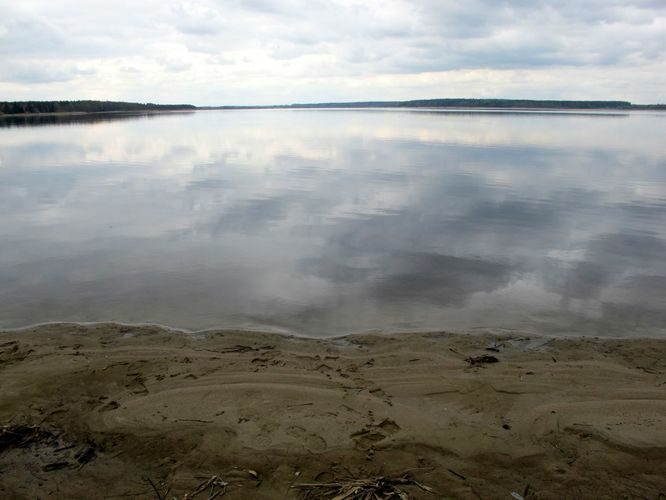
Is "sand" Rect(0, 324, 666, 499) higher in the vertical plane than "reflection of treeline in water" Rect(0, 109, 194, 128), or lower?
lower

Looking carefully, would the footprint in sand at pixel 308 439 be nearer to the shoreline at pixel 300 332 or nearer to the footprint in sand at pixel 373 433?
the footprint in sand at pixel 373 433

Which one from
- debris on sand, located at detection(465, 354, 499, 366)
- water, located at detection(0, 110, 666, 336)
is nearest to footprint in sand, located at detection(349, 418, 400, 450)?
debris on sand, located at detection(465, 354, 499, 366)

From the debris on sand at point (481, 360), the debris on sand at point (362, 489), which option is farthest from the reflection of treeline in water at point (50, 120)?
the debris on sand at point (362, 489)

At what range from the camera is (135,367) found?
23.1 feet

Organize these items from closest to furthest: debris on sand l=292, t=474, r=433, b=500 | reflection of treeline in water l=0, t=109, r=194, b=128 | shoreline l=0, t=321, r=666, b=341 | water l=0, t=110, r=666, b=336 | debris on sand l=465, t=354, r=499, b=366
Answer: debris on sand l=292, t=474, r=433, b=500, debris on sand l=465, t=354, r=499, b=366, shoreline l=0, t=321, r=666, b=341, water l=0, t=110, r=666, b=336, reflection of treeline in water l=0, t=109, r=194, b=128

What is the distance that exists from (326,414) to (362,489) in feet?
4.33

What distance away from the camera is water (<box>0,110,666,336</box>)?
9.41 meters

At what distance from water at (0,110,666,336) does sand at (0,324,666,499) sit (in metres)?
1.20

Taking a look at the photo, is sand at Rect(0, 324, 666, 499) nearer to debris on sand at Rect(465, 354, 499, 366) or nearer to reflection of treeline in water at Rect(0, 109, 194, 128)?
debris on sand at Rect(465, 354, 499, 366)

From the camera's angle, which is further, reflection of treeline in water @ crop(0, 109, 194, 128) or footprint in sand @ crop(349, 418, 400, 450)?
reflection of treeline in water @ crop(0, 109, 194, 128)

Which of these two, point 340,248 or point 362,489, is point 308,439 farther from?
point 340,248

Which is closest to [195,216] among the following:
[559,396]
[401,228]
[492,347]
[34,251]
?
[34,251]

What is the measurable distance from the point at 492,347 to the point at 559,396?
1632 mm

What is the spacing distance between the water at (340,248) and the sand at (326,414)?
120 centimetres
